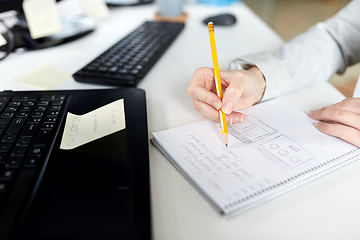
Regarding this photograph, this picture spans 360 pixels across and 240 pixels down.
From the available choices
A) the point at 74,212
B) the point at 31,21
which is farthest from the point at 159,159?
the point at 31,21

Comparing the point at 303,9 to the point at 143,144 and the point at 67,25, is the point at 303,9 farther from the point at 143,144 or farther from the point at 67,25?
the point at 143,144

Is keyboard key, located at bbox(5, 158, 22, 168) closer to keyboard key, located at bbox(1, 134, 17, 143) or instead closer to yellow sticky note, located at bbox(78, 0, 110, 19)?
keyboard key, located at bbox(1, 134, 17, 143)

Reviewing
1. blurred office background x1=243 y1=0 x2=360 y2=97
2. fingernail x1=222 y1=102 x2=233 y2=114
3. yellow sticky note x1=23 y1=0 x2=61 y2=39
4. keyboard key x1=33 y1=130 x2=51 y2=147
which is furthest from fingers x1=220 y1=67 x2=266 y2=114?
blurred office background x1=243 y1=0 x2=360 y2=97

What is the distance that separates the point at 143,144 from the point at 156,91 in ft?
0.65

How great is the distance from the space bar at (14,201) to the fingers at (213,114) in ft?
0.87

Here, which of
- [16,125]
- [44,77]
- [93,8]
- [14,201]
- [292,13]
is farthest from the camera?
[292,13]

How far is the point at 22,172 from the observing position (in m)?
0.31

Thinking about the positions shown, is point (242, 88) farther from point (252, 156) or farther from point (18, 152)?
point (18, 152)

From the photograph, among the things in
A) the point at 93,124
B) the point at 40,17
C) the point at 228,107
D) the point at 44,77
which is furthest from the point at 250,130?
the point at 40,17

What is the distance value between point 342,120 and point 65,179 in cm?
41

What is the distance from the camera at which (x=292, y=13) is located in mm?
2986

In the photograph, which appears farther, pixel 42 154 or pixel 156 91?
pixel 156 91

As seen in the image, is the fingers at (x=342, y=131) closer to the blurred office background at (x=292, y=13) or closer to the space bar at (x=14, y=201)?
the space bar at (x=14, y=201)

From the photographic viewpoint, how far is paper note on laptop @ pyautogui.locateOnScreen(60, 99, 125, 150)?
1.22ft
